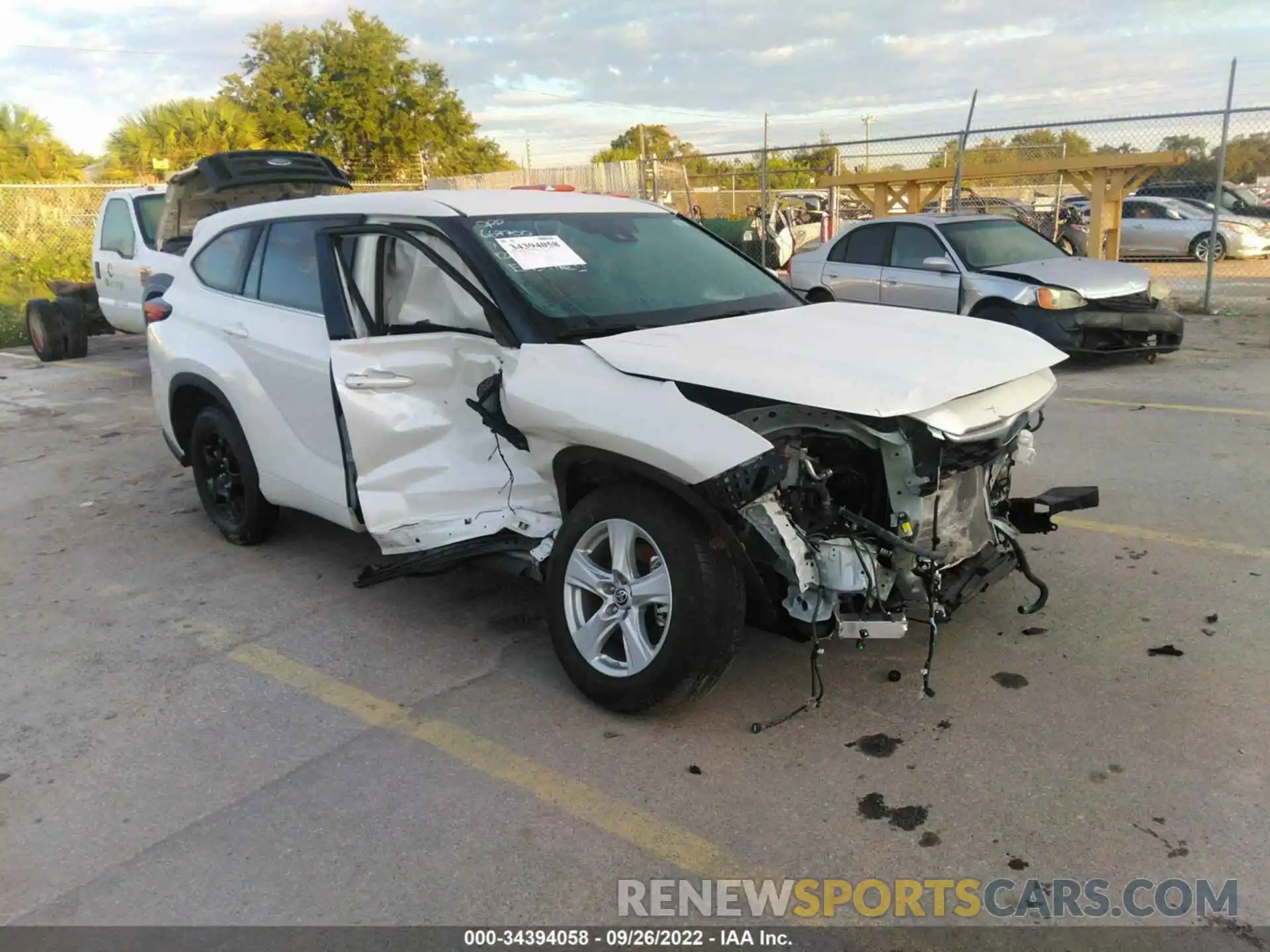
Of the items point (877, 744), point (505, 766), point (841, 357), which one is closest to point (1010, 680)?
point (877, 744)

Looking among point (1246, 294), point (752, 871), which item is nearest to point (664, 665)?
point (752, 871)

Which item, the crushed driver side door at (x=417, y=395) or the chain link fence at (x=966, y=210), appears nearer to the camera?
the crushed driver side door at (x=417, y=395)

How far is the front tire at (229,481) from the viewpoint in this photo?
5133 mm

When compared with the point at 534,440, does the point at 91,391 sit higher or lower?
lower

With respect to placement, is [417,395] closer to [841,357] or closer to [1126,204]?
[841,357]

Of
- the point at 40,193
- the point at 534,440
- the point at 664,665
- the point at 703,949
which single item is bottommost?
the point at 703,949

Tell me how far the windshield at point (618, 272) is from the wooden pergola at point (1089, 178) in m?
9.17

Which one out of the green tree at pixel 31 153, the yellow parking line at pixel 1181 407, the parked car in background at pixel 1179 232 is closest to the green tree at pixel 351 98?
the green tree at pixel 31 153

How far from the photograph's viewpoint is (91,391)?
34.6 feet

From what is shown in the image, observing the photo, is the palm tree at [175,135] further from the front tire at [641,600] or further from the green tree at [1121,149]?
the front tire at [641,600]

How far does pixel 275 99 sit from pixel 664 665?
141ft

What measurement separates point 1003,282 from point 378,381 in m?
7.14

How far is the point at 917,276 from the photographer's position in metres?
9.99

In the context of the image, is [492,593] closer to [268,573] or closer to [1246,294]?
[268,573]
